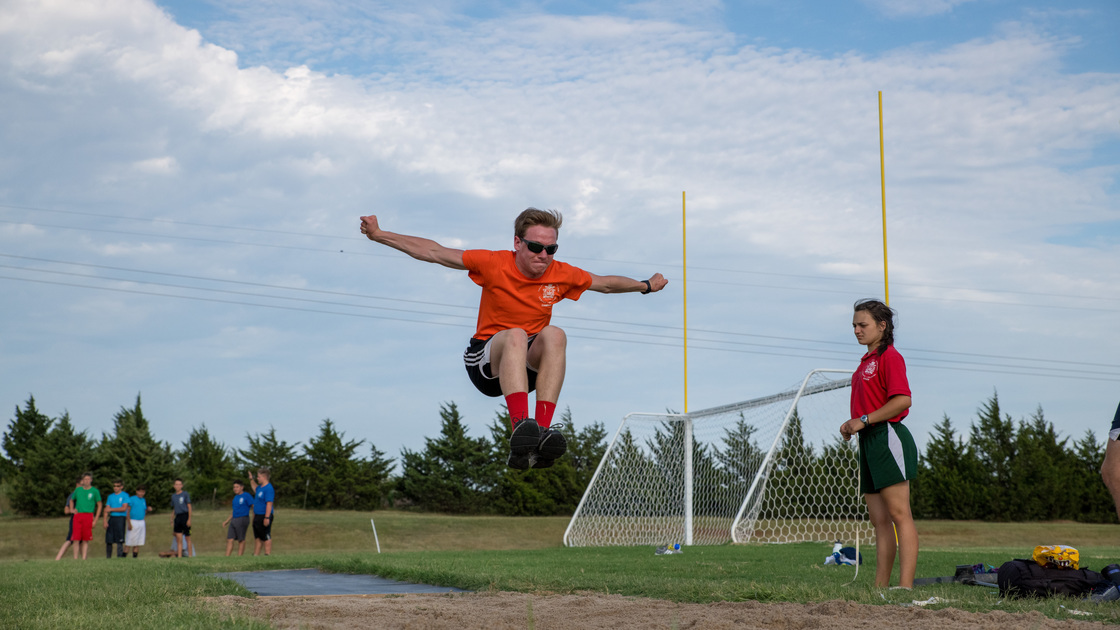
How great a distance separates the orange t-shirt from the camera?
5605 mm

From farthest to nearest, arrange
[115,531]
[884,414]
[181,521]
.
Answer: [115,531]
[181,521]
[884,414]

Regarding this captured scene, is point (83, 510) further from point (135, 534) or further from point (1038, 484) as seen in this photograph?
point (1038, 484)

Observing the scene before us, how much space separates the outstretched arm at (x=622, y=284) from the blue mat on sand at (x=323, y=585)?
2639mm

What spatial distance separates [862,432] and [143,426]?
30698 mm

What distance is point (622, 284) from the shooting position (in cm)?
616

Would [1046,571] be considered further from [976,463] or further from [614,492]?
[976,463]

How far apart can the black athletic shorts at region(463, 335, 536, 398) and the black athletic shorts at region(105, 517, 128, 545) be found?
585 inches

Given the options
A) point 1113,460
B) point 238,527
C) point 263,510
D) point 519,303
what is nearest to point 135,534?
point 238,527

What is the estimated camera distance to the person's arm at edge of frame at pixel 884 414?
18.9 ft

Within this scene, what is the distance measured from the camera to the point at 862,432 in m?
6.05

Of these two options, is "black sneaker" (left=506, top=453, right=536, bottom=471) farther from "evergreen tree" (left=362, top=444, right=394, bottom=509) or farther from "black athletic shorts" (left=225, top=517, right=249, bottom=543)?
"evergreen tree" (left=362, top=444, right=394, bottom=509)

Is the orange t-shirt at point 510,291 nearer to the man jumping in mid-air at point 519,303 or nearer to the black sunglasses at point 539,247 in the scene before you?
the man jumping in mid-air at point 519,303

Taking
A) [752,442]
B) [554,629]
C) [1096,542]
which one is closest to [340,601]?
[554,629]

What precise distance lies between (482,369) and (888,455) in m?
2.75
